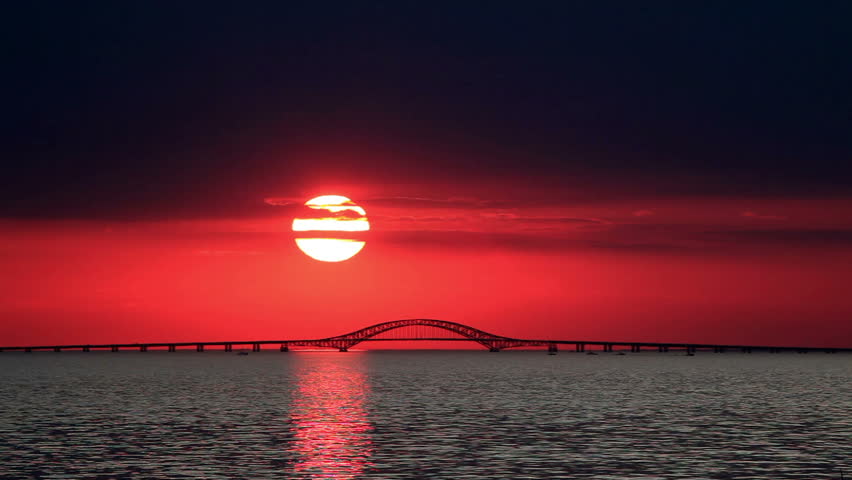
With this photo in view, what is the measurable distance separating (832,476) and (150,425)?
43898 millimetres

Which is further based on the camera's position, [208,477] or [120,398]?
[120,398]

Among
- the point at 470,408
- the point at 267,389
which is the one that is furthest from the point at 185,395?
the point at 470,408

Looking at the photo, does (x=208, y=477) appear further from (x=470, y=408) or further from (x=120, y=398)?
(x=120, y=398)

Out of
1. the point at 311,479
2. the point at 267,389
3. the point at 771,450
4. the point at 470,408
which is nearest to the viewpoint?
the point at 311,479

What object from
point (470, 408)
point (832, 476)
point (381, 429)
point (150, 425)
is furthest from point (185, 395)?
point (832, 476)

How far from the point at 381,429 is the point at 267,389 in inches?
2720

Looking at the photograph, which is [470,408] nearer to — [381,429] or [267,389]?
[381,429]

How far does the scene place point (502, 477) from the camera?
46.8 m

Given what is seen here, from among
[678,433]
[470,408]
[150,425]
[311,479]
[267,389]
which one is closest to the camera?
[311,479]

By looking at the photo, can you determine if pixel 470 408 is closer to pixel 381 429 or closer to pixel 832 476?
pixel 381 429

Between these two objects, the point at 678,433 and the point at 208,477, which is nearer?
Result: the point at 208,477

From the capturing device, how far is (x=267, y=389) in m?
138

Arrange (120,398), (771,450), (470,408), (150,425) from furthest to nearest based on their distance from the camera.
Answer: (120,398), (470,408), (150,425), (771,450)

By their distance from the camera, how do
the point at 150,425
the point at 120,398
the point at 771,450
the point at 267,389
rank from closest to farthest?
the point at 771,450 < the point at 150,425 < the point at 120,398 < the point at 267,389
